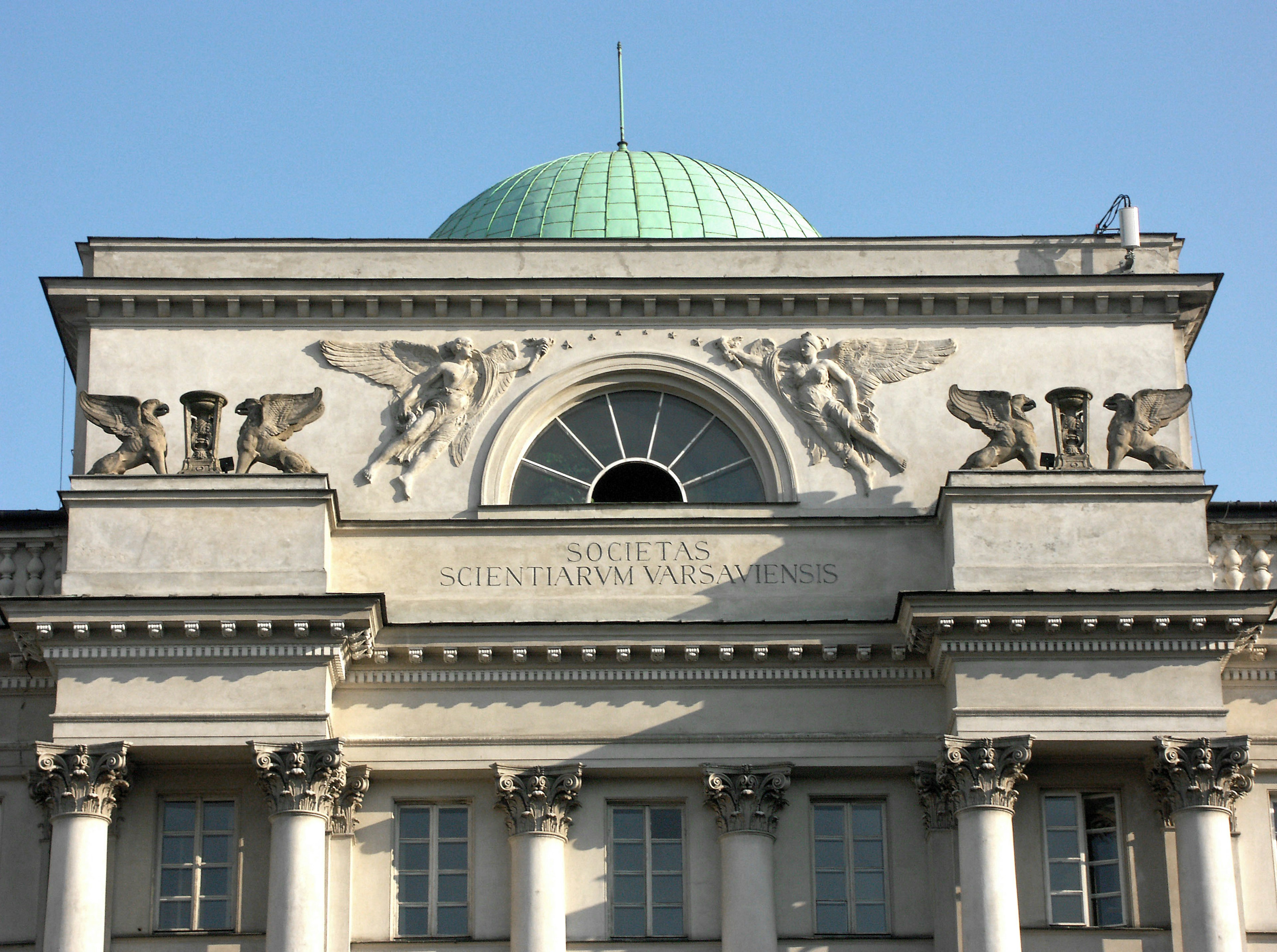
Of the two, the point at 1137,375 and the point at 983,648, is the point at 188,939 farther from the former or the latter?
the point at 1137,375

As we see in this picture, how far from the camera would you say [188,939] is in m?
32.9

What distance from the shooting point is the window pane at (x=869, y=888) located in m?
33.8

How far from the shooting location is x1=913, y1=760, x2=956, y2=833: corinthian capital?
1323 inches

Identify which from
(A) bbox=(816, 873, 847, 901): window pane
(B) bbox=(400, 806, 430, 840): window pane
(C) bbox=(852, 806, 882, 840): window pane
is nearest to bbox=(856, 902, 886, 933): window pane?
(A) bbox=(816, 873, 847, 901): window pane

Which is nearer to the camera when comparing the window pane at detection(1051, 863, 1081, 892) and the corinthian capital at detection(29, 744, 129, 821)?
the corinthian capital at detection(29, 744, 129, 821)

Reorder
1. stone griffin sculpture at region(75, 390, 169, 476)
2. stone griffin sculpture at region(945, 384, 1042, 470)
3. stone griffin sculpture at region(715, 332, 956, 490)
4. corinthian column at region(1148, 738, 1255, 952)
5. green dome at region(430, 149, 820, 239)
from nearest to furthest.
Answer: corinthian column at region(1148, 738, 1255, 952) → stone griffin sculpture at region(75, 390, 169, 476) → stone griffin sculpture at region(945, 384, 1042, 470) → stone griffin sculpture at region(715, 332, 956, 490) → green dome at region(430, 149, 820, 239)

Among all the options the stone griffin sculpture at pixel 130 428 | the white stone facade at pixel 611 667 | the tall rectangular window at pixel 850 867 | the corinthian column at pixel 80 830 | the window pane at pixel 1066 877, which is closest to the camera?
the corinthian column at pixel 80 830

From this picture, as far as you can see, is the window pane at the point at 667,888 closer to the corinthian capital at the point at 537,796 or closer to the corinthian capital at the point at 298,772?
the corinthian capital at the point at 537,796

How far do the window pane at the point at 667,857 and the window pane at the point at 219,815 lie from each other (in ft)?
18.1

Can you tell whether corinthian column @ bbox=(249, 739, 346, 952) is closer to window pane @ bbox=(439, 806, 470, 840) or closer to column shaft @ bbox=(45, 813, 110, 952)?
window pane @ bbox=(439, 806, 470, 840)

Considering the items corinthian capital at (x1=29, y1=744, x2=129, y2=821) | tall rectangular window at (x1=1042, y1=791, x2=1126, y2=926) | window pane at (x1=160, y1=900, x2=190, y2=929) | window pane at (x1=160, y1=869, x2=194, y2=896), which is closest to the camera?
corinthian capital at (x1=29, y1=744, x2=129, y2=821)

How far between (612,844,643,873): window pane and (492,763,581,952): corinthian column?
0.78 metres

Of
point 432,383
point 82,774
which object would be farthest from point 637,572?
point 82,774

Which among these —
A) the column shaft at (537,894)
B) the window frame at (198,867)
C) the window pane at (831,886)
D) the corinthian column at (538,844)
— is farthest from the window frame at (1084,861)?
the window frame at (198,867)
